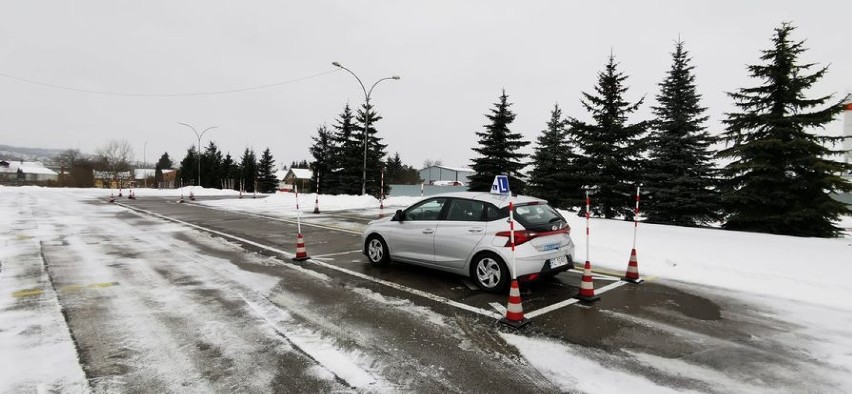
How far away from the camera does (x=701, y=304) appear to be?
589cm

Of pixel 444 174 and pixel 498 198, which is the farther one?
pixel 444 174

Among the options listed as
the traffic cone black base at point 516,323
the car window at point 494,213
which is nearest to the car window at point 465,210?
the car window at point 494,213

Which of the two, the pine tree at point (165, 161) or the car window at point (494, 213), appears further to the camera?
the pine tree at point (165, 161)

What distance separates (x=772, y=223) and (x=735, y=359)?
537 inches

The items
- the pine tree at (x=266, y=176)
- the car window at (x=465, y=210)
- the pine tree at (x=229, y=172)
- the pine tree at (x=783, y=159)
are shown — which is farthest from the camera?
the pine tree at (x=229, y=172)

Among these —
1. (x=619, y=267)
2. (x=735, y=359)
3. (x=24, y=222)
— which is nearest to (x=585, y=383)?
(x=735, y=359)

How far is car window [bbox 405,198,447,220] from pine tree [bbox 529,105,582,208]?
14.7m

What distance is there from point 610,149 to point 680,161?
10.5ft

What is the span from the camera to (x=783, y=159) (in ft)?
47.1

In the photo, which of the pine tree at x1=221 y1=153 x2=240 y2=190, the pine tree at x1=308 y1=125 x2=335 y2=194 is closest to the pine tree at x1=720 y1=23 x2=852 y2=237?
the pine tree at x1=308 y1=125 x2=335 y2=194

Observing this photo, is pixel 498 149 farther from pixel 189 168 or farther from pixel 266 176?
pixel 189 168

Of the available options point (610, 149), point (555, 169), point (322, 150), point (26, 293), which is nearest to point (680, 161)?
point (610, 149)

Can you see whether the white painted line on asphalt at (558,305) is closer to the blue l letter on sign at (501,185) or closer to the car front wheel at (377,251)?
the blue l letter on sign at (501,185)

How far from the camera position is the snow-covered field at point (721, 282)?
3746 mm
